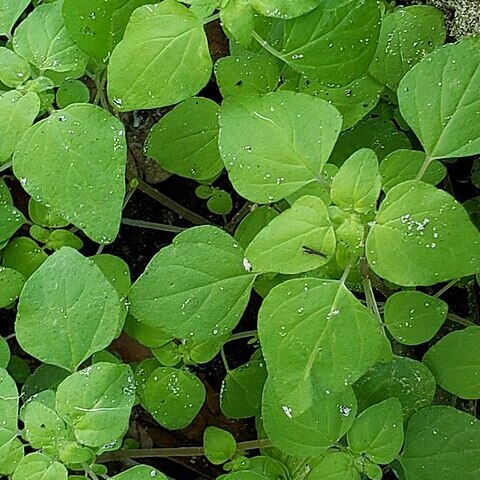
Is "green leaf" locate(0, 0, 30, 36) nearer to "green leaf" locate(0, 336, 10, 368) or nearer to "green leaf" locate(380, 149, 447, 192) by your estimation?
"green leaf" locate(0, 336, 10, 368)

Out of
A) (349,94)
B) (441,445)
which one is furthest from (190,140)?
(441,445)

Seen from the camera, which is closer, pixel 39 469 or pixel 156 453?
pixel 39 469

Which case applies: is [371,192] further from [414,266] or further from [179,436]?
[179,436]

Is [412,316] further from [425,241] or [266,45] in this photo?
[266,45]


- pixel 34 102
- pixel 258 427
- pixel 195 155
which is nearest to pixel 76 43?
pixel 34 102

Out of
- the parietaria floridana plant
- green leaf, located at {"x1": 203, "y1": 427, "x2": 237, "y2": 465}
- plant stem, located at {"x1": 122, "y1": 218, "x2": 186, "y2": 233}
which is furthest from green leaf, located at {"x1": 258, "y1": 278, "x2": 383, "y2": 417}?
plant stem, located at {"x1": 122, "y1": 218, "x2": 186, "y2": 233}
